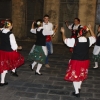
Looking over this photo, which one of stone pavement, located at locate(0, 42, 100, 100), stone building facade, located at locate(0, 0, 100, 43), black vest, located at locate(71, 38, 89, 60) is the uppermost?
stone building facade, located at locate(0, 0, 100, 43)

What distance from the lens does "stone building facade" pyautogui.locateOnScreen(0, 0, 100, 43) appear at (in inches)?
511

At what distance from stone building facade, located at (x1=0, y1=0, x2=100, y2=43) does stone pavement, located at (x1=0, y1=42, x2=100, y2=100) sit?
595cm

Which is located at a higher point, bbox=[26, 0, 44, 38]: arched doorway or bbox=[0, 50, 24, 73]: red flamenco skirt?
bbox=[26, 0, 44, 38]: arched doorway

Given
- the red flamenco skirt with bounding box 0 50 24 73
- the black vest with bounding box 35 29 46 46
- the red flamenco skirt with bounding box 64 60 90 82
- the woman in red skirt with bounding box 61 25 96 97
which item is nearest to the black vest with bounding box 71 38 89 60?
the woman in red skirt with bounding box 61 25 96 97

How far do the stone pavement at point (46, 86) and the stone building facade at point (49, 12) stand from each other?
5951mm

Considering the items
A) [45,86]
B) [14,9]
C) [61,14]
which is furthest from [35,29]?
[14,9]

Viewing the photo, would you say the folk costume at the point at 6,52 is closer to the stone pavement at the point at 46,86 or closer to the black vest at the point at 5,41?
the black vest at the point at 5,41

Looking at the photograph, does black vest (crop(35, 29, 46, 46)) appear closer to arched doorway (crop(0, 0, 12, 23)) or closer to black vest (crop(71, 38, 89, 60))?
black vest (crop(71, 38, 89, 60))

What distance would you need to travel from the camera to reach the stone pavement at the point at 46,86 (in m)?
5.33

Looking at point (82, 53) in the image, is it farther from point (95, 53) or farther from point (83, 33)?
point (95, 53)

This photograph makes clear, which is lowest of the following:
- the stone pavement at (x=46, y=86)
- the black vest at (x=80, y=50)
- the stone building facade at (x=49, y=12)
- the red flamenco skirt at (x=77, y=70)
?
the stone pavement at (x=46, y=86)

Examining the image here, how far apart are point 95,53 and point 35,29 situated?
2.52 meters

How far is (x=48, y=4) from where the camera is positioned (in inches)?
534

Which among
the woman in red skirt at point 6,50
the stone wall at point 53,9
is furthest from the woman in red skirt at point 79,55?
the stone wall at point 53,9
